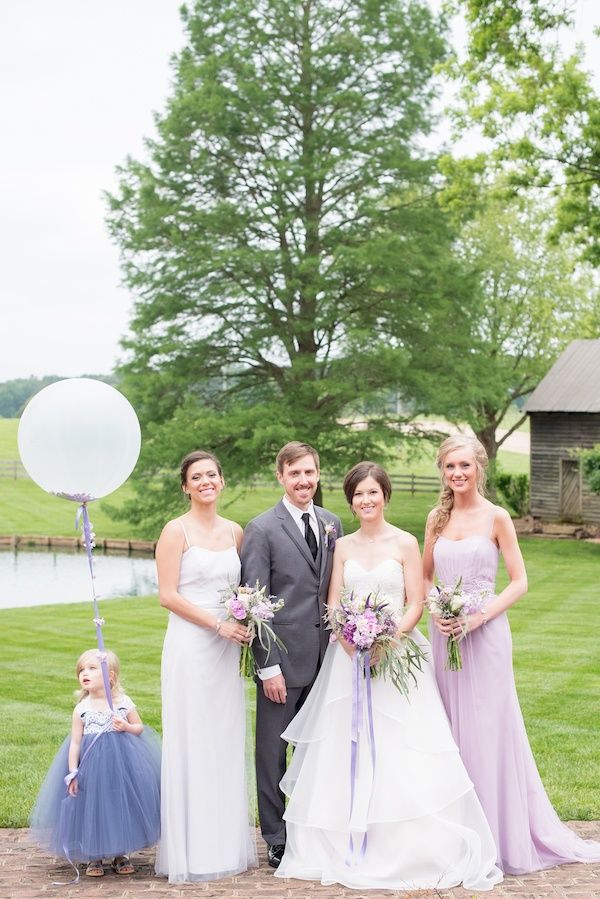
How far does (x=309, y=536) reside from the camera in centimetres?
611

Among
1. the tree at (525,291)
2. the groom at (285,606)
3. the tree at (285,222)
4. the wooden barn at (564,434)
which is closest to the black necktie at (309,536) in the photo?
the groom at (285,606)

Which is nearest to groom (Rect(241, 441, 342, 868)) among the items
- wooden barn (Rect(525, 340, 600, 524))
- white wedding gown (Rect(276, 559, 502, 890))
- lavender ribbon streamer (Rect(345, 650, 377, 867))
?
white wedding gown (Rect(276, 559, 502, 890))

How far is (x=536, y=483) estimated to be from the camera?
3344 centimetres

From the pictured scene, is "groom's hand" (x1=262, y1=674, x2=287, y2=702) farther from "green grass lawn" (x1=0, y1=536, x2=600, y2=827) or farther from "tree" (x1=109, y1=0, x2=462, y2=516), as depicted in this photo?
"tree" (x1=109, y1=0, x2=462, y2=516)

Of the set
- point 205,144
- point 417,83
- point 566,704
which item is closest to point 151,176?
point 205,144

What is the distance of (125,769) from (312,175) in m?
21.7

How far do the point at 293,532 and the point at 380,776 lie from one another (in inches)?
55.2

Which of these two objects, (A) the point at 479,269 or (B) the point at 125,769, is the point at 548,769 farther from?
(A) the point at 479,269

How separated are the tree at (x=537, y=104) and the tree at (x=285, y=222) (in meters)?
5.41

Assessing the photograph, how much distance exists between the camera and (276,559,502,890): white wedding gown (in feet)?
18.1

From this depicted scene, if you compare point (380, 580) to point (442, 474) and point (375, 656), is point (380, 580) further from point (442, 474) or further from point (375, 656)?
point (442, 474)

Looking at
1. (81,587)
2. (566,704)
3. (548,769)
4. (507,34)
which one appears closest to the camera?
(548,769)

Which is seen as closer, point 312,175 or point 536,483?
point 312,175

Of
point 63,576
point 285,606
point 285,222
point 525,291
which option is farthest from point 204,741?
point 525,291
